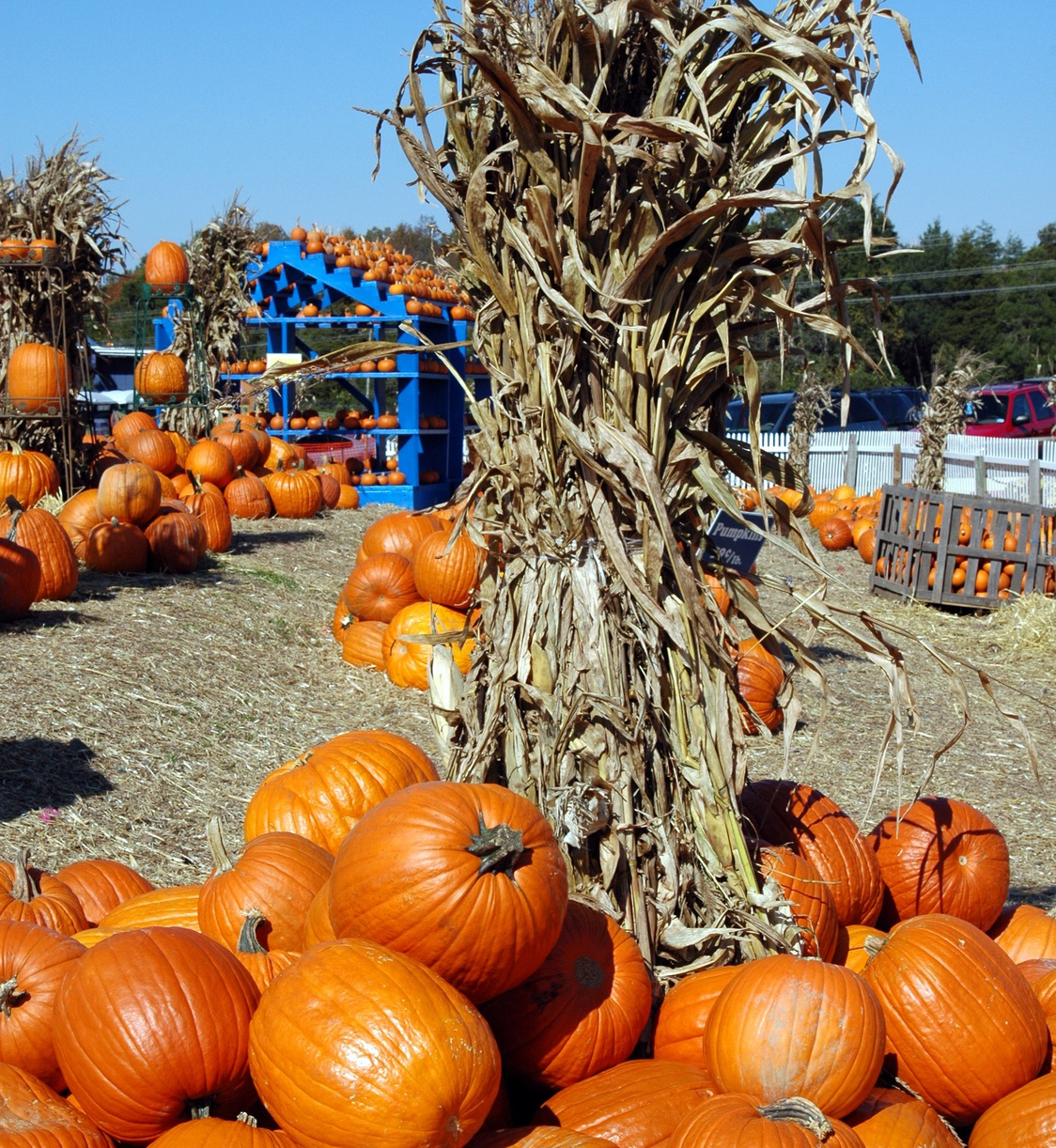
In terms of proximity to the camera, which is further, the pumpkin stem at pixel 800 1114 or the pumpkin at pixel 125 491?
the pumpkin at pixel 125 491

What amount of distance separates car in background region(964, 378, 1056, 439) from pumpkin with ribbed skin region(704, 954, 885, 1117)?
79.6 feet

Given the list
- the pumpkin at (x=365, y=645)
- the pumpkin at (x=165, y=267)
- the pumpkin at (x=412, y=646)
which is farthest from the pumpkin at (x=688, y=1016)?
the pumpkin at (x=165, y=267)

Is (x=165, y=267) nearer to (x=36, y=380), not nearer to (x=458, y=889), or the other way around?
(x=36, y=380)

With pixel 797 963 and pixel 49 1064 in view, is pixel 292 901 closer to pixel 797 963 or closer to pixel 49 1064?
pixel 49 1064

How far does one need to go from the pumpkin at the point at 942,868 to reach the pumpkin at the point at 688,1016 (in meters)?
0.93

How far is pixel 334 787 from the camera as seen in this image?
3275mm

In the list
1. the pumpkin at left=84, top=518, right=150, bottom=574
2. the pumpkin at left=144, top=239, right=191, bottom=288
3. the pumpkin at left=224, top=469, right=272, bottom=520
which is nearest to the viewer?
the pumpkin at left=84, top=518, right=150, bottom=574

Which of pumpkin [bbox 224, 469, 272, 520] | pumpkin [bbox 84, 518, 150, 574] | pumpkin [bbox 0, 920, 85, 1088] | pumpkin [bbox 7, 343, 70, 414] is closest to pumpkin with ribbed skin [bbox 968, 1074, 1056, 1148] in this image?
pumpkin [bbox 0, 920, 85, 1088]

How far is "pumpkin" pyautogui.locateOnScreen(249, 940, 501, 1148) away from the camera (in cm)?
183

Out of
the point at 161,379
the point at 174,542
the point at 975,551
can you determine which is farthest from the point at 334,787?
the point at 161,379

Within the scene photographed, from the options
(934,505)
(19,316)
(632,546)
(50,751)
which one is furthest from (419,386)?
(632,546)

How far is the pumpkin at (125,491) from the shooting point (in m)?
8.54

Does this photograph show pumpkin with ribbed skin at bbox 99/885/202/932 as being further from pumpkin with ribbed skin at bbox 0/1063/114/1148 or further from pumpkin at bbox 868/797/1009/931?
pumpkin at bbox 868/797/1009/931

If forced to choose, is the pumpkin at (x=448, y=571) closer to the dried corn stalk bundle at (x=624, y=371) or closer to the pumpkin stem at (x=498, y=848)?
the dried corn stalk bundle at (x=624, y=371)
